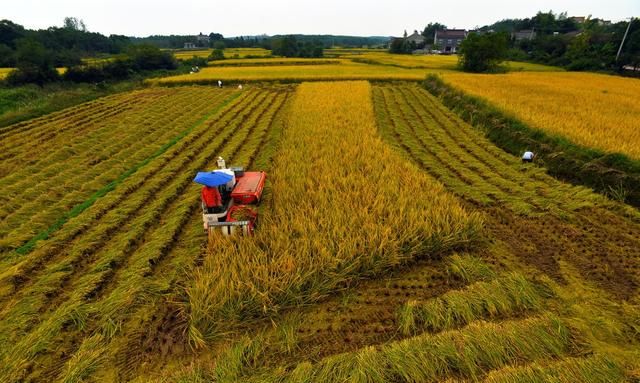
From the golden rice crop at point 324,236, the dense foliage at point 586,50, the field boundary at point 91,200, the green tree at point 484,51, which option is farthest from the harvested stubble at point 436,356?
the dense foliage at point 586,50

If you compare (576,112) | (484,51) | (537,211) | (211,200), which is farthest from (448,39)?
(211,200)

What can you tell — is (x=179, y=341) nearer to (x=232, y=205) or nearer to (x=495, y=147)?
(x=232, y=205)

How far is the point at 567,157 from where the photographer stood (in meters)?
7.99

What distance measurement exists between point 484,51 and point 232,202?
119 feet

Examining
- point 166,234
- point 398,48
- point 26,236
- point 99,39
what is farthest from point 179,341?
point 99,39

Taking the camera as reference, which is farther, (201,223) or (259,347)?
(201,223)

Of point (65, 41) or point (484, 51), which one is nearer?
point (484, 51)

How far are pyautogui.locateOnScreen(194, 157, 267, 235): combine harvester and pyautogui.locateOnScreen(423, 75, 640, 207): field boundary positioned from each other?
779 centimetres

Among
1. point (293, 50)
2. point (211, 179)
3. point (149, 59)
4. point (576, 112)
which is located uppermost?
point (293, 50)

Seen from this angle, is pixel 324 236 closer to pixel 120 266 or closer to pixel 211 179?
pixel 211 179

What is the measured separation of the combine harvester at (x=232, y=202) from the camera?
5.05m

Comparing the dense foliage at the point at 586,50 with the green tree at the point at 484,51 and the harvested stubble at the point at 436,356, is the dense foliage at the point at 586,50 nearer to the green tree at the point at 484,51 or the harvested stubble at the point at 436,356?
the green tree at the point at 484,51

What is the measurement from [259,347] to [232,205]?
117 inches

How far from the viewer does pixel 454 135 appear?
11.4 meters
